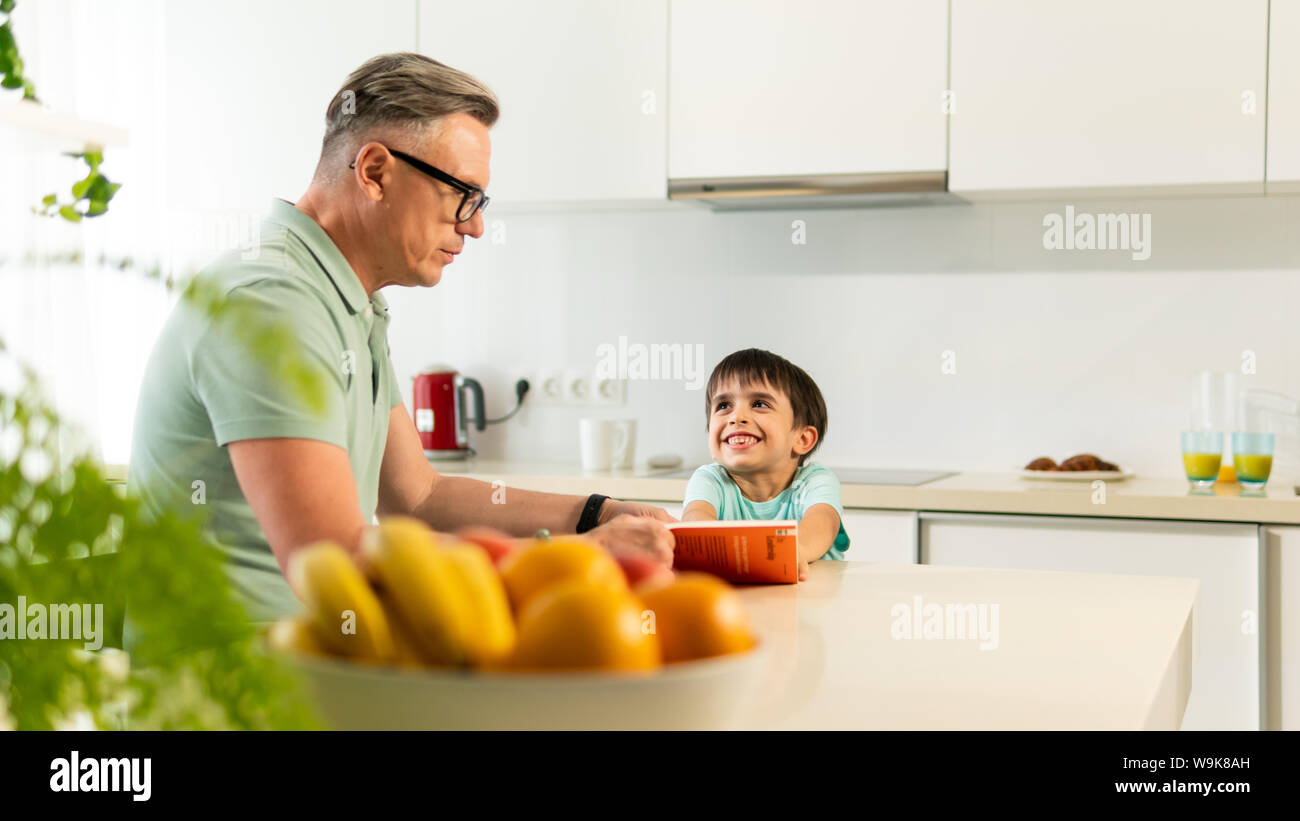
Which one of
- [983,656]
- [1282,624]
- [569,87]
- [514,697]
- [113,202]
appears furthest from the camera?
[113,202]

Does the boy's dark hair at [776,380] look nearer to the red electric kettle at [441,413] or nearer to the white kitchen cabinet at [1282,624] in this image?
the white kitchen cabinet at [1282,624]

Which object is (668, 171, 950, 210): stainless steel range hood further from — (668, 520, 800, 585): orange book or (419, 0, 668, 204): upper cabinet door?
(668, 520, 800, 585): orange book

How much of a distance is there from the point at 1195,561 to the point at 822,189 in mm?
1124

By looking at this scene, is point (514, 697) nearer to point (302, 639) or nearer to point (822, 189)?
point (302, 639)

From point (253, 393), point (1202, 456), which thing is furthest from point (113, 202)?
point (1202, 456)

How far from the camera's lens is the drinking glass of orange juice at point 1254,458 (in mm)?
2438

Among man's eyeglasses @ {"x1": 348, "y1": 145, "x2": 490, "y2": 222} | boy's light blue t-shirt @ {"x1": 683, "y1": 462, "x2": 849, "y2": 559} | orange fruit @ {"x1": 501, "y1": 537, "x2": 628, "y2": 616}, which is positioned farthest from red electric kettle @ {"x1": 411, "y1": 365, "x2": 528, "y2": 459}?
orange fruit @ {"x1": 501, "y1": 537, "x2": 628, "y2": 616}

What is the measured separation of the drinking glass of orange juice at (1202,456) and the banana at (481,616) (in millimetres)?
2265

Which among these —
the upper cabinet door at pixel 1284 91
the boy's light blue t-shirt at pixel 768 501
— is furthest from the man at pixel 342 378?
the upper cabinet door at pixel 1284 91

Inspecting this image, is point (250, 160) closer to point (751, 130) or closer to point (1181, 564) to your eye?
point (751, 130)

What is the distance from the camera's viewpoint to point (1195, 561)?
227 cm

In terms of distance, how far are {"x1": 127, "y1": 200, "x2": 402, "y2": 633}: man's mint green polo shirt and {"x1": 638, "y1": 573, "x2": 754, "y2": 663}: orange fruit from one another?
21.6 inches

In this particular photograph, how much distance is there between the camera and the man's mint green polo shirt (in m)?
1.13

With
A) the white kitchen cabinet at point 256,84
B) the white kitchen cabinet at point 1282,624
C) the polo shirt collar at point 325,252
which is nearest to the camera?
the polo shirt collar at point 325,252
